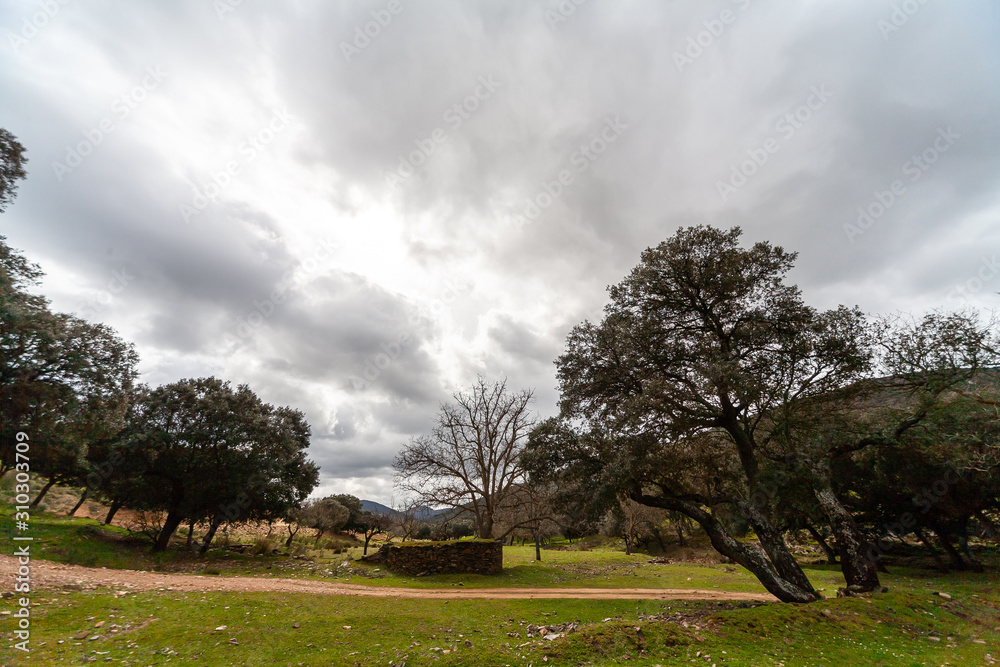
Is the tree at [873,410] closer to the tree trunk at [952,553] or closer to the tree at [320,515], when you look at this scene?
the tree trunk at [952,553]

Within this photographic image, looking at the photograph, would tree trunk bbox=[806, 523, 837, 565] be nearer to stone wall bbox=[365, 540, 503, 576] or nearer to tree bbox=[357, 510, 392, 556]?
stone wall bbox=[365, 540, 503, 576]

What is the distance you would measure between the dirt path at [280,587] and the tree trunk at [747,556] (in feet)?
14.0

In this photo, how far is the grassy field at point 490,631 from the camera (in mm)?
7582

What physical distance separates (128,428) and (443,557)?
20320mm

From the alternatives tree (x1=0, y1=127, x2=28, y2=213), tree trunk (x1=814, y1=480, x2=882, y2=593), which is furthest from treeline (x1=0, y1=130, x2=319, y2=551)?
tree trunk (x1=814, y1=480, x2=882, y2=593)

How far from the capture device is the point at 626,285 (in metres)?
16.8

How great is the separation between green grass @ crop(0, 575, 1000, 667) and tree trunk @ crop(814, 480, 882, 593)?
0.97 meters

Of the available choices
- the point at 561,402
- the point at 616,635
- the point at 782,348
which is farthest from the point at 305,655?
the point at 782,348

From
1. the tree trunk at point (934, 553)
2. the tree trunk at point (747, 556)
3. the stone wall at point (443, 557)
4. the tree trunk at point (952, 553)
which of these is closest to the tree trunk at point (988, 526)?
the tree trunk at point (952, 553)

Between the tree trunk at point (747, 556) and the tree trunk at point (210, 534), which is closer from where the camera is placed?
the tree trunk at point (747, 556)

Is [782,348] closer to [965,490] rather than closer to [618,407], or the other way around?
[618,407]

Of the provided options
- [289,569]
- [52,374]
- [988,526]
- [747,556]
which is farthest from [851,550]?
[52,374]

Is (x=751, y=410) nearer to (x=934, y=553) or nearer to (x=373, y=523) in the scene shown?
(x=934, y=553)

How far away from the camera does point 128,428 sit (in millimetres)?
23609
